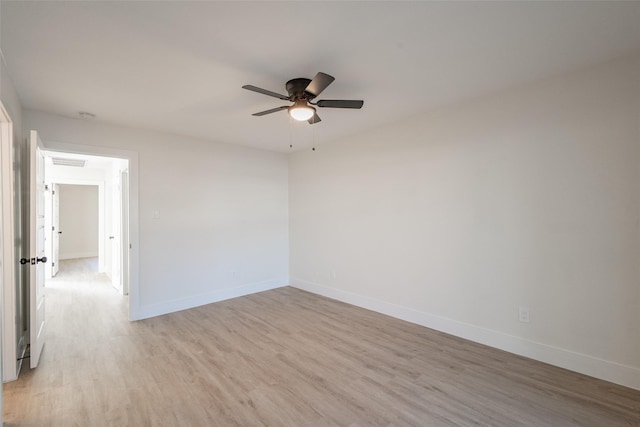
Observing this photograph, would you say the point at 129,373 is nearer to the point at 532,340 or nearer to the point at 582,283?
the point at 532,340

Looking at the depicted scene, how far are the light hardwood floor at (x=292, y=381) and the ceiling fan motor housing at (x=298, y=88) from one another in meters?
2.38

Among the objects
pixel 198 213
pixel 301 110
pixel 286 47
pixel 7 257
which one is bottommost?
pixel 7 257

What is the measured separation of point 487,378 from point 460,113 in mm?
2603

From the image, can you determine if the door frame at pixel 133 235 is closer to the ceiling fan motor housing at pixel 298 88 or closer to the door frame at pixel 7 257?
the door frame at pixel 7 257

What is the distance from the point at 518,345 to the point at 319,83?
3.02 meters

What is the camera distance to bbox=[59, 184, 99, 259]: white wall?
897 cm

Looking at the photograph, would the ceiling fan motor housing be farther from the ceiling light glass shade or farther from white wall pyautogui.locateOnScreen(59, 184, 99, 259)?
white wall pyautogui.locateOnScreen(59, 184, 99, 259)

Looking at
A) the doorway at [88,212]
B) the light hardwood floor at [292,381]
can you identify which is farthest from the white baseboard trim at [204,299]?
the doorway at [88,212]

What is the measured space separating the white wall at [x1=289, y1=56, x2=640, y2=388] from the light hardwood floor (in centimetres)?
29

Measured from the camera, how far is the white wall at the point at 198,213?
12.7 feet

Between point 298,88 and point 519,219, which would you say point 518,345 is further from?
point 298,88

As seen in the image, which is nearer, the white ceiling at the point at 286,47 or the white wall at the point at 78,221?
the white ceiling at the point at 286,47

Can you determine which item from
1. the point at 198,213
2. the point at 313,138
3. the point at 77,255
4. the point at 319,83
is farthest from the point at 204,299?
the point at 77,255

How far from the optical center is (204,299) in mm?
4449
